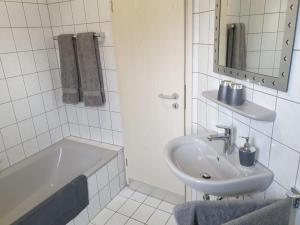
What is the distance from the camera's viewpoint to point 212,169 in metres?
1.33

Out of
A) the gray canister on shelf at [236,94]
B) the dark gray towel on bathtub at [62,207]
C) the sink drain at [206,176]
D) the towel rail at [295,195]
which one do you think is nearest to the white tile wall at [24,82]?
the dark gray towel on bathtub at [62,207]

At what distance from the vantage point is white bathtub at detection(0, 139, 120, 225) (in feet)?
6.31

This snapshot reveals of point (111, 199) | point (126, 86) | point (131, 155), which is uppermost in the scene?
point (126, 86)

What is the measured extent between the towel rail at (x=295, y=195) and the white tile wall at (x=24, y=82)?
80.0 inches

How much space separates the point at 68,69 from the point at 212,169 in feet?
5.13

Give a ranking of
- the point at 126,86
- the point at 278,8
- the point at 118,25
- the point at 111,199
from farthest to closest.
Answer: the point at 111,199
the point at 126,86
the point at 118,25
the point at 278,8

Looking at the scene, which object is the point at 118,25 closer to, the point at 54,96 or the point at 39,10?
the point at 39,10

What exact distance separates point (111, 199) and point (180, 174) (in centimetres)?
128

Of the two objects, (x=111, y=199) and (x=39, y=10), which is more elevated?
(x=39, y=10)

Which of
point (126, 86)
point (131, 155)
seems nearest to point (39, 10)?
point (126, 86)

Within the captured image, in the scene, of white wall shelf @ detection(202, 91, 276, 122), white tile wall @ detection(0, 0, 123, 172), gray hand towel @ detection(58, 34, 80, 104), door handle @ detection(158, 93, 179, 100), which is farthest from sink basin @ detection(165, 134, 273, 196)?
gray hand towel @ detection(58, 34, 80, 104)

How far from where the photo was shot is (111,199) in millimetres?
2178

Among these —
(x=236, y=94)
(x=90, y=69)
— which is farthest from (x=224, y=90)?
(x=90, y=69)

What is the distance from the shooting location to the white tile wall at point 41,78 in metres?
1.92
